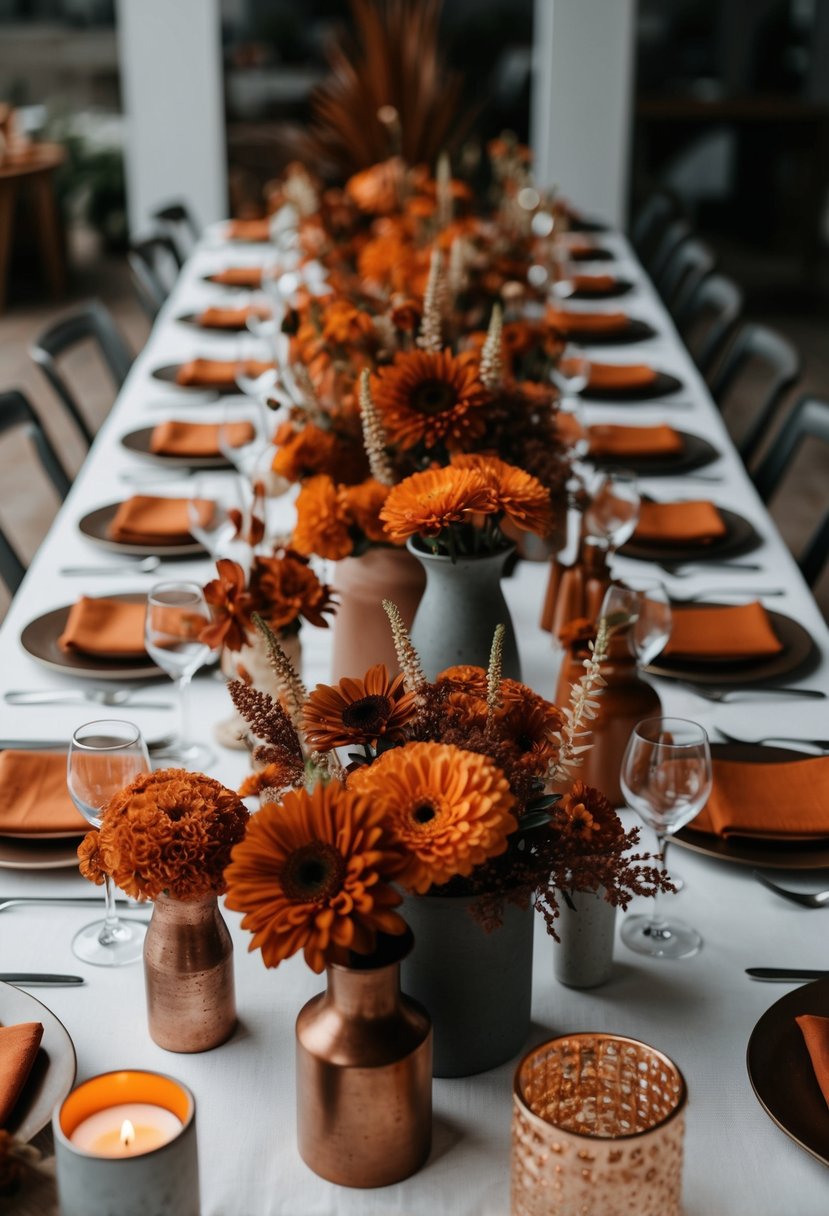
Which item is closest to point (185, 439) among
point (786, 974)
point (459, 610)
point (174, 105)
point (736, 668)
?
point (736, 668)

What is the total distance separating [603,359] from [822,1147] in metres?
2.81

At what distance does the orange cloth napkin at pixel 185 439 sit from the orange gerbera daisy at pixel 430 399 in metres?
1.26

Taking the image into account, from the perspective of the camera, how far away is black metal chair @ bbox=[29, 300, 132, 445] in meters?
3.17

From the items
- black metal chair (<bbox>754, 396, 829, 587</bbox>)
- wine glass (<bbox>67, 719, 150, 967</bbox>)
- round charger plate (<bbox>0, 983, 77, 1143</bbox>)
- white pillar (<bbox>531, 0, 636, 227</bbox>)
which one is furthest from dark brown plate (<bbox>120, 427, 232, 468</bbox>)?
white pillar (<bbox>531, 0, 636, 227</bbox>)

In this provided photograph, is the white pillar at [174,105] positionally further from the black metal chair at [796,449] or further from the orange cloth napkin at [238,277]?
the black metal chair at [796,449]

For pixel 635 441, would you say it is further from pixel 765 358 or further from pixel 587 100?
pixel 587 100

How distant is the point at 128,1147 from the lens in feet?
3.11

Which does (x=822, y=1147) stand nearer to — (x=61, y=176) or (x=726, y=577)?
(x=726, y=577)

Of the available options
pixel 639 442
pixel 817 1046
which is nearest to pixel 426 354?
pixel 817 1046

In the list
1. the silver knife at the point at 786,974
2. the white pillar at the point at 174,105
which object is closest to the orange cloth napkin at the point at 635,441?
the silver knife at the point at 786,974

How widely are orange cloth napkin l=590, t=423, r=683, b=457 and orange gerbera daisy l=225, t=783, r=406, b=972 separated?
2.00m

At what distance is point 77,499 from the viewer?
2.62 metres

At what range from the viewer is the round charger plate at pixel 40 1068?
3.59 ft

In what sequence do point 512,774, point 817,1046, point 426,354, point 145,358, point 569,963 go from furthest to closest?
point 145,358 → point 426,354 → point 569,963 → point 817,1046 → point 512,774
